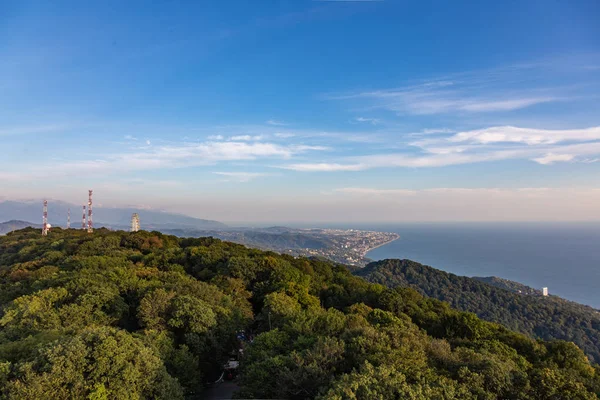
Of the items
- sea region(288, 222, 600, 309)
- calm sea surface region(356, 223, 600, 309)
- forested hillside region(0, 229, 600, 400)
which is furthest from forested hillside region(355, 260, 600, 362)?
sea region(288, 222, 600, 309)

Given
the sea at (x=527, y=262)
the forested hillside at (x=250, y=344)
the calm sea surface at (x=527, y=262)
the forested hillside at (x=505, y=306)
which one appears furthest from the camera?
the calm sea surface at (x=527, y=262)

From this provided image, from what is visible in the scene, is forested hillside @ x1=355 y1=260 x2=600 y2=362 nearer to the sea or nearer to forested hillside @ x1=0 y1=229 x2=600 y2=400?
forested hillside @ x1=0 y1=229 x2=600 y2=400

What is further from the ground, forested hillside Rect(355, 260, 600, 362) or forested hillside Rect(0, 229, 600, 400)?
forested hillside Rect(0, 229, 600, 400)

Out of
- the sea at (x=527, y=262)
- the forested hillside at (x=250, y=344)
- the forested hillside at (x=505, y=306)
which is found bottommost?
the sea at (x=527, y=262)

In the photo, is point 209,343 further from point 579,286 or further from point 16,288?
point 579,286

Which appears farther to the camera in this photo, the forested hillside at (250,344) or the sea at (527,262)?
the sea at (527,262)

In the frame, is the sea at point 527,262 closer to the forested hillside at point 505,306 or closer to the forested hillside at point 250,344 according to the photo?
the forested hillside at point 505,306

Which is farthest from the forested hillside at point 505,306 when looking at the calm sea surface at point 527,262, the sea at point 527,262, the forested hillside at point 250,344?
the sea at point 527,262
